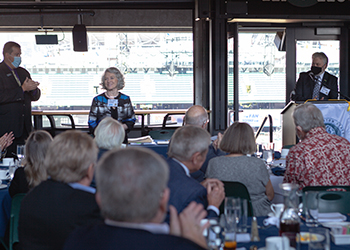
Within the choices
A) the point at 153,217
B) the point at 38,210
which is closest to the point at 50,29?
the point at 38,210

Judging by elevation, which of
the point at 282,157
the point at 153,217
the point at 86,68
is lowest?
the point at 282,157

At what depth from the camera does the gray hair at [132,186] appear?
1.08 meters

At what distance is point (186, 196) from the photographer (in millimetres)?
2010

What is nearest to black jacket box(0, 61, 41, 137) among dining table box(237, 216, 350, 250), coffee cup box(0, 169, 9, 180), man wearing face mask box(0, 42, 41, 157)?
man wearing face mask box(0, 42, 41, 157)

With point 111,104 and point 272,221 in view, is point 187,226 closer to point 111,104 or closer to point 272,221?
point 272,221

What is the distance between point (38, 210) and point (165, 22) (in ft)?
28.0

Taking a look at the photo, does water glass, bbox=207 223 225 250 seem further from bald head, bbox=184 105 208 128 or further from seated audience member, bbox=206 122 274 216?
bald head, bbox=184 105 208 128

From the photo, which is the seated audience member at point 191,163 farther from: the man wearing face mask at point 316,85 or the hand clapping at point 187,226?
the man wearing face mask at point 316,85

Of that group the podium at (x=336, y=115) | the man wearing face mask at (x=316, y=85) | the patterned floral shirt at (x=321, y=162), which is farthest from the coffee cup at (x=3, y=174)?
the man wearing face mask at (x=316, y=85)

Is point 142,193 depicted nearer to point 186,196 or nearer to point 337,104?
point 186,196

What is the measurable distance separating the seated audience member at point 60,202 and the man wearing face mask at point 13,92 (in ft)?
14.0

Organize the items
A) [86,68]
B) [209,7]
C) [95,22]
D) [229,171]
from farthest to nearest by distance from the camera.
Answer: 1. [86,68]
2. [95,22]
3. [209,7]
4. [229,171]

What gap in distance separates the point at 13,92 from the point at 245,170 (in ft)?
13.5

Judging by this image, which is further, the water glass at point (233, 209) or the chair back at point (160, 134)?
the chair back at point (160, 134)
